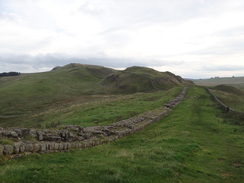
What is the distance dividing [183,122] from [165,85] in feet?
234

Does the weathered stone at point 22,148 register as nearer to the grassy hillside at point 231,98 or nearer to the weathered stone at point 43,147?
the weathered stone at point 43,147

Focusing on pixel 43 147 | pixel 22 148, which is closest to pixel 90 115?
pixel 43 147

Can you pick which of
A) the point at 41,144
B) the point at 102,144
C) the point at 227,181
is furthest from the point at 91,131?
the point at 227,181

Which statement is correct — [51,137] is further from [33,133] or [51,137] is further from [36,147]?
[36,147]

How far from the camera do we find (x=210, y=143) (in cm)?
1755

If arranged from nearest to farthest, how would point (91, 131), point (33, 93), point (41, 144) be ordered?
point (41, 144) < point (91, 131) < point (33, 93)

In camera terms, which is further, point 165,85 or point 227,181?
point 165,85

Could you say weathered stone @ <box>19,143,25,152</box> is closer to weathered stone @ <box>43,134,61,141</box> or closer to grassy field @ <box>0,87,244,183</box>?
grassy field @ <box>0,87,244,183</box>

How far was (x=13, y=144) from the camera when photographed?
11.4 meters

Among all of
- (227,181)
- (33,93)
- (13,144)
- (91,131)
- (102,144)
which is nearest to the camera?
(227,181)

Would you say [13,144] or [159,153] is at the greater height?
[13,144]

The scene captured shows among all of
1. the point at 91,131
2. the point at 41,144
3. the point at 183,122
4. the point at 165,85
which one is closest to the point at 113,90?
the point at 165,85

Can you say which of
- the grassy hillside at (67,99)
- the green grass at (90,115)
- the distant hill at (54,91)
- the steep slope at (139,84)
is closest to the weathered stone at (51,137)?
the green grass at (90,115)

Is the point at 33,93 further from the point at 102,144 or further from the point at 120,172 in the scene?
the point at 120,172
